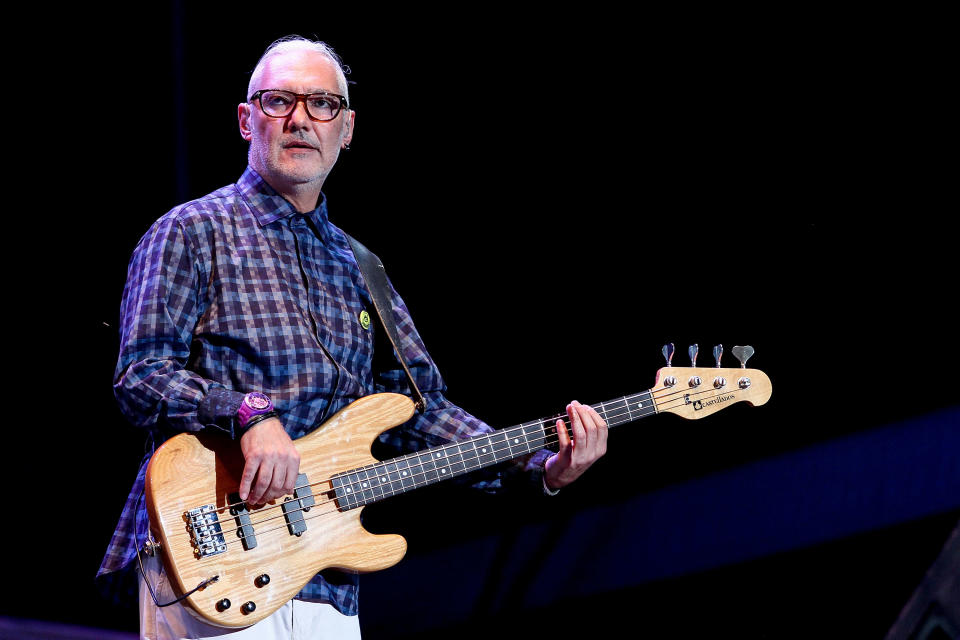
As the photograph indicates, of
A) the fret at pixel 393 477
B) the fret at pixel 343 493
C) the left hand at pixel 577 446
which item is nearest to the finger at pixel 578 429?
the left hand at pixel 577 446

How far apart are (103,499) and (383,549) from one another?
7.19ft

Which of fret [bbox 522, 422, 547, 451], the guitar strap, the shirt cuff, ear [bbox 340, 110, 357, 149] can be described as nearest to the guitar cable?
the shirt cuff

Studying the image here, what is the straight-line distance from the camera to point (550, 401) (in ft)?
12.0

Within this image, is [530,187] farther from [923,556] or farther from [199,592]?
[199,592]

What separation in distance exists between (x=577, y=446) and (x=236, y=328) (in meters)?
0.97

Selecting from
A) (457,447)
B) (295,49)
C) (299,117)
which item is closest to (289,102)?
(299,117)

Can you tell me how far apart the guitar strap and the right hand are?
2.17 ft

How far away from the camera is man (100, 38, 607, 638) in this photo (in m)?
2.00

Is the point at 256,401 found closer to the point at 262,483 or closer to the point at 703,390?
the point at 262,483

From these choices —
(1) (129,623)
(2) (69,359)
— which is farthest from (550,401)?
(1) (129,623)

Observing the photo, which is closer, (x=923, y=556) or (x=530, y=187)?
(x=923, y=556)

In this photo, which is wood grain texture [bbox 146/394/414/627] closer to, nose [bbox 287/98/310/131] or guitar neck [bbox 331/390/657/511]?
guitar neck [bbox 331/390/657/511]

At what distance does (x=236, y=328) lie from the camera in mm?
2182

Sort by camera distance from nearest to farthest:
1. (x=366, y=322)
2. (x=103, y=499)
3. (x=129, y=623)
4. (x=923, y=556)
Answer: (x=366, y=322) < (x=923, y=556) < (x=103, y=499) < (x=129, y=623)
